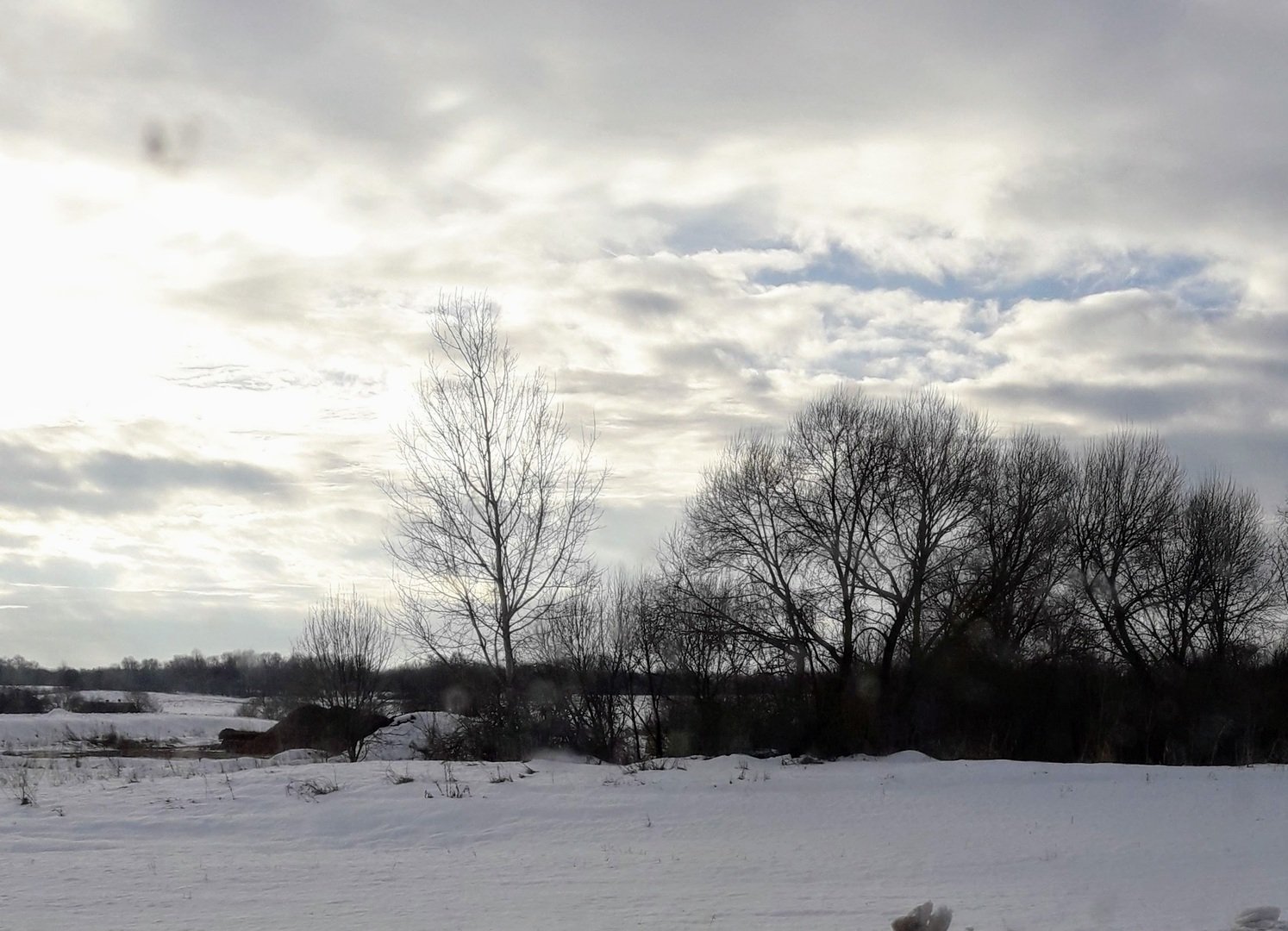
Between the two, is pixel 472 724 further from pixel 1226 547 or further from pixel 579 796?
pixel 1226 547

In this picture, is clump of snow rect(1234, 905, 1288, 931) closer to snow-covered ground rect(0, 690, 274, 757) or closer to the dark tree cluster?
the dark tree cluster

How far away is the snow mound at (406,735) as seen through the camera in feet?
95.9

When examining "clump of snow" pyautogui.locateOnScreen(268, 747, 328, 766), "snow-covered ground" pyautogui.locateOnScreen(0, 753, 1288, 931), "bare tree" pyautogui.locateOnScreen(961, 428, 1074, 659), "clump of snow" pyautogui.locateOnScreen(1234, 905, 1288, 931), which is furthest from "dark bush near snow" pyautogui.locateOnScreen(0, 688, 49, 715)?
"clump of snow" pyautogui.locateOnScreen(1234, 905, 1288, 931)

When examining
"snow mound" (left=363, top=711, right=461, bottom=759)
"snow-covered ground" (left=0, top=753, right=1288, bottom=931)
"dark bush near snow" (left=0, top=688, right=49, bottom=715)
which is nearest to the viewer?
"snow-covered ground" (left=0, top=753, right=1288, bottom=931)

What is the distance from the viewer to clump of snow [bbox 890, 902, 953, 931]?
8.09 m

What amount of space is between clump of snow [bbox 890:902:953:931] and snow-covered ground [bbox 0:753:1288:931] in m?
1.25

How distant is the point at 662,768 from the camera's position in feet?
73.8

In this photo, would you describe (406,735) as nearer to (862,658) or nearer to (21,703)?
(862,658)

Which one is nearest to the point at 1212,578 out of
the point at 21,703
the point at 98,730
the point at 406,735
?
the point at 406,735

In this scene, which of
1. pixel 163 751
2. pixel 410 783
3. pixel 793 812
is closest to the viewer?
pixel 793 812

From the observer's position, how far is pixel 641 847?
48.3ft

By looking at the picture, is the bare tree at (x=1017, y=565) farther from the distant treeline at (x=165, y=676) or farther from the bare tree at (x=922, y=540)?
the distant treeline at (x=165, y=676)

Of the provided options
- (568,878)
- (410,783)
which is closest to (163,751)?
(410,783)

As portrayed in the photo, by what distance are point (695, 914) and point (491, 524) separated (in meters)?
19.0
